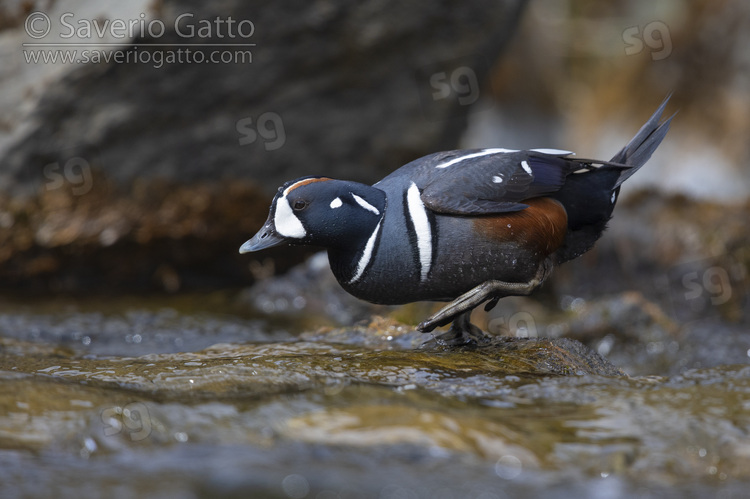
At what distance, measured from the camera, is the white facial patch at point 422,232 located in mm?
3695

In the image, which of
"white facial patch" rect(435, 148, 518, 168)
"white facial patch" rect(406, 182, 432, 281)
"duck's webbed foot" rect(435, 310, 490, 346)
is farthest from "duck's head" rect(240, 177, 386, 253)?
"duck's webbed foot" rect(435, 310, 490, 346)

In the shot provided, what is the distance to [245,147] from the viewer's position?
23.2ft

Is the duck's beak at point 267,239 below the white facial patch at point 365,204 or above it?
below

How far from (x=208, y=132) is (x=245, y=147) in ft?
1.23

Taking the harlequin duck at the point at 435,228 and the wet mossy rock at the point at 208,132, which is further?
the wet mossy rock at the point at 208,132

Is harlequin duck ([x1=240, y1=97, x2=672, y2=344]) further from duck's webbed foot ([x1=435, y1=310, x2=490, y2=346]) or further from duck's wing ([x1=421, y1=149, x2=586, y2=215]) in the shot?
duck's webbed foot ([x1=435, y1=310, x2=490, y2=346])

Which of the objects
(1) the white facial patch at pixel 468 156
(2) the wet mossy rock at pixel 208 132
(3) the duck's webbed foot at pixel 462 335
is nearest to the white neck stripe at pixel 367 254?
(1) the white facial patch at pixel 468 156

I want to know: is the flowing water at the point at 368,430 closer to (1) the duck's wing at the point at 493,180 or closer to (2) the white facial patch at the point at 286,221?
(2) the white facial patch at the point at 286,221

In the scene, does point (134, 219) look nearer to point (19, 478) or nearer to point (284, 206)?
point (284, 206)

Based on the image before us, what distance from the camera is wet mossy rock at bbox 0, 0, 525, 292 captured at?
643cm

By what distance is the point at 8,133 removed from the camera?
635cm

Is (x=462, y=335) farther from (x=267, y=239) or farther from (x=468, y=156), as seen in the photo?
(x=267, y=239)

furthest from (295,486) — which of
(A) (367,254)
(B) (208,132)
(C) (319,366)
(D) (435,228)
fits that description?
(B) (208,132)

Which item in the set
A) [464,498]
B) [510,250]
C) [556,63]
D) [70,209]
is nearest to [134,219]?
[70,209]
